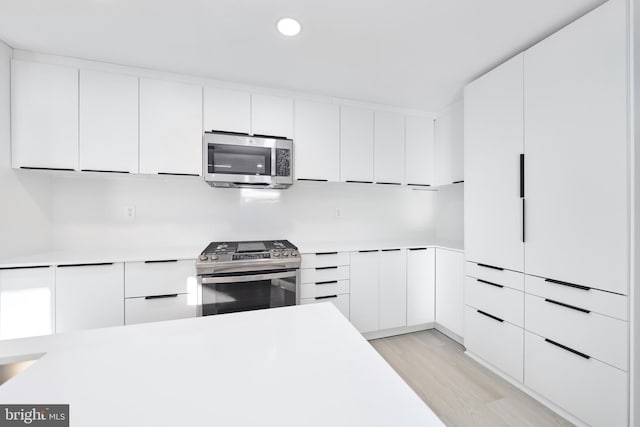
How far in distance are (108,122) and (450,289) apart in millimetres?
3334

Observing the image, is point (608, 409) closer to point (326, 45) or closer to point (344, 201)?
point (344, 201)

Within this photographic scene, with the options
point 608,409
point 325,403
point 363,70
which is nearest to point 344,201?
point 363,70

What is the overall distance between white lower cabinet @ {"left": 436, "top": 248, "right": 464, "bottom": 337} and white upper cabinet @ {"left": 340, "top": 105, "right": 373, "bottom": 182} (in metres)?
1.11

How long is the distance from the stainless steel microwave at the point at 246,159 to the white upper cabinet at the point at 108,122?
0.59 m

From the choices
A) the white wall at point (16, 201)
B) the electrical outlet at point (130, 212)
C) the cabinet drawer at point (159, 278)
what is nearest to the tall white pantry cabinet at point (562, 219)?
the cabinet drawer at point (159, 278)

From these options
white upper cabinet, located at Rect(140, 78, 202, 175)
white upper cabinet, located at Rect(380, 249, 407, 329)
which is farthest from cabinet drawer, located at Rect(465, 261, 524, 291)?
white upper cabinet, located at Rect(140, 78, 202, 175)

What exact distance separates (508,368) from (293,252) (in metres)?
1.82

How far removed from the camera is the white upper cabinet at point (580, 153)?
1302 millimetres

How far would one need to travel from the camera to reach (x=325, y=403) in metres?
0.50

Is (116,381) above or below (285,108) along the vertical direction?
below

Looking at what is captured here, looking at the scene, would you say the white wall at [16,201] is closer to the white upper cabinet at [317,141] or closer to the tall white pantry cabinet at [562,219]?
the white upper cabinet at [317,141]

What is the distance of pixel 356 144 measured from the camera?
2680mm

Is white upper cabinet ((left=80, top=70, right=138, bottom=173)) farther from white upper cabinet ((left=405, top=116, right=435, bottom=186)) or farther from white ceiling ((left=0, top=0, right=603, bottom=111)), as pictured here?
white upper cabinet ((left=405, top=116, right=435, bottom=186))

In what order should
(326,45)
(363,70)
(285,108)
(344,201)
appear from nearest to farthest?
(326,45)
(363,70)
(285,108)
(344,201)
